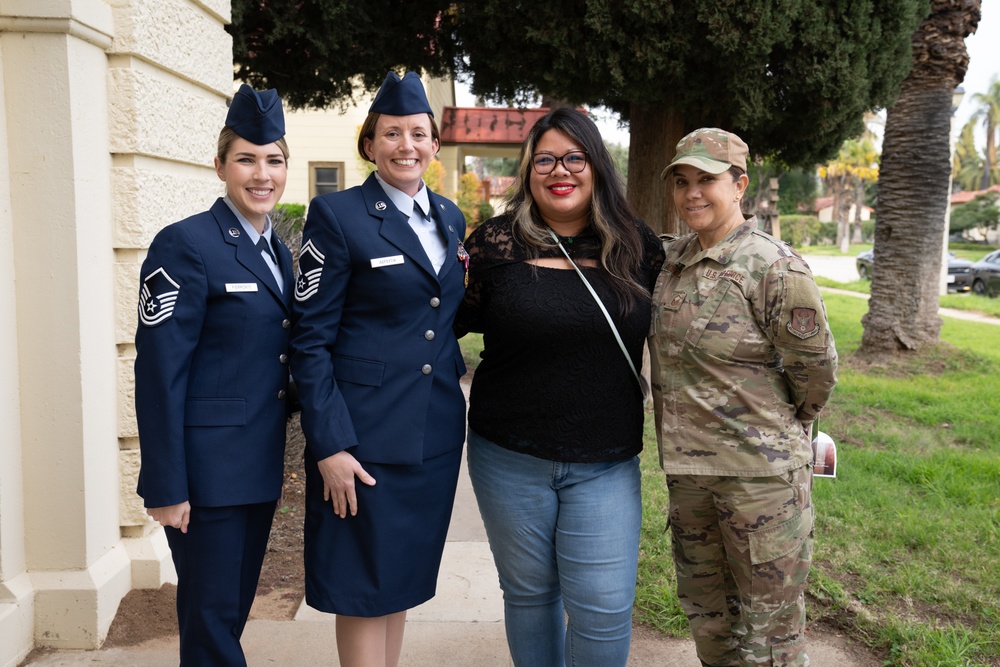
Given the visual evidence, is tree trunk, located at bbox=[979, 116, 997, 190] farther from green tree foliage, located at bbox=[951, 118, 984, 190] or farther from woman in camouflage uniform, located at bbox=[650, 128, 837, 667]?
woman in camouflage uniform, located at bbox=[650, 128, 837, 667]

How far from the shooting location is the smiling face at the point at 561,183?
2.55 metres

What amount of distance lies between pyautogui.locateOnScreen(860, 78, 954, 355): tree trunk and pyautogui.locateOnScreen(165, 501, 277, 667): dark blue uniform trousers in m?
8.71

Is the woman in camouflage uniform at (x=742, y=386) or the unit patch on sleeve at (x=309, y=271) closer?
the unit patch on sleeve at (x=309, y=271)

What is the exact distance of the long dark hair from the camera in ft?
8.34

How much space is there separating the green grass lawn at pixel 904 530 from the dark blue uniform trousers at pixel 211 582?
6.29ft

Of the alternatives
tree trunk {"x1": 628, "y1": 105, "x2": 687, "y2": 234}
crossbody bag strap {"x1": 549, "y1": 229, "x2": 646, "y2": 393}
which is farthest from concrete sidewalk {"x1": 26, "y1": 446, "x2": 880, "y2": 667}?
tree trunk {"x1": 628, "y1": 105, "x2": 687, "y2": 234}

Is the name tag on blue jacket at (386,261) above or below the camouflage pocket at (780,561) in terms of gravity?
above

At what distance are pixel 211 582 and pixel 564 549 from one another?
103 centimetres

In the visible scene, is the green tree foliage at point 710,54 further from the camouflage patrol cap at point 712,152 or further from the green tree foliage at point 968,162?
the green tree foliage at point 968,162

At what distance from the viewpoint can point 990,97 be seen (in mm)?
78938

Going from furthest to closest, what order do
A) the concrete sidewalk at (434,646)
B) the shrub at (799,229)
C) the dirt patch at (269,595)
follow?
1. the shrub at (799,229)
2. the dirt patch at (269,595)
3. the concrete sidewalk at (434,646)

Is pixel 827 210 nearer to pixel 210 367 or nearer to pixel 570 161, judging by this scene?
pixel 570 161

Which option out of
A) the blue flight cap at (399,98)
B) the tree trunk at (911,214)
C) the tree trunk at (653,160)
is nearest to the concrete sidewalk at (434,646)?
the blue flight cap at (399,98)

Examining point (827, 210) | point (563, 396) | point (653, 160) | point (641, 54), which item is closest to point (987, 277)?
point (653, 160)
